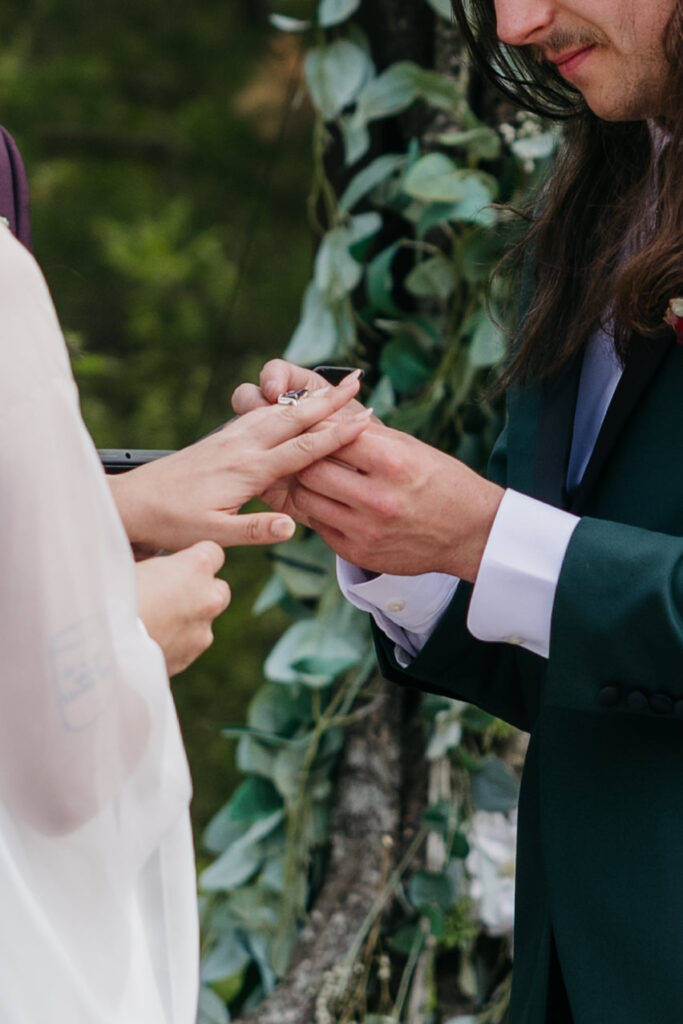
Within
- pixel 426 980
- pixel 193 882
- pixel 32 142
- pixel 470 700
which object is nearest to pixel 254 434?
pixel 470 700

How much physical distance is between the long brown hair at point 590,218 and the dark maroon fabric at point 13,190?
2.16 feet

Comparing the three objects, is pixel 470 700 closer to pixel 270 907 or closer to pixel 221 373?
pixel 270 907

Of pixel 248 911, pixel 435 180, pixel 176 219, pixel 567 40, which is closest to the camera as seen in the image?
pixel 567 40

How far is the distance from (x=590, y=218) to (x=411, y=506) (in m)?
0.54

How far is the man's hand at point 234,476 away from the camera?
1569 millimetres

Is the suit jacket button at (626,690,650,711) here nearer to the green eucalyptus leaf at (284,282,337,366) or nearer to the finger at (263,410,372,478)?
the finger at (263,410,372,478)

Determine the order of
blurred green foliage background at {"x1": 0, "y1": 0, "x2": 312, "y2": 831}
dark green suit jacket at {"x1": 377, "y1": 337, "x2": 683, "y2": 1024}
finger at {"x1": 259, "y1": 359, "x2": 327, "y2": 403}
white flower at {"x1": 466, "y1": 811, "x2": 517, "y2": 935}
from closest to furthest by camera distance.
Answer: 1. dark green suit jacket at {"x1": 377, "y1": 337, "x2": 683, "y2": 1024}
2. finger at {"x1": 259, "y1": 359, "x2": 327, "y2": 403}
3. white flower at {"x1": 466, "y1": 811, "x2": 517, "y2": 935}
4. blurred green foliage background at {"x1": 0, "y1": 0, "x2": 312, "y2": 831}

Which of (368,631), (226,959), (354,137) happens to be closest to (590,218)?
(354,137)

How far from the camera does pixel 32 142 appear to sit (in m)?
3.93

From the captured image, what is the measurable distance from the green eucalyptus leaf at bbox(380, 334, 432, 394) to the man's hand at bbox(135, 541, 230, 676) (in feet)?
4.12

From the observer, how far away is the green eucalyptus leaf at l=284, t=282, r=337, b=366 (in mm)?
2486

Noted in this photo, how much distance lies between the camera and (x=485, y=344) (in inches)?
93.4

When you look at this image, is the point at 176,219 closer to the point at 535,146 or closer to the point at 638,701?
the point at 535,146

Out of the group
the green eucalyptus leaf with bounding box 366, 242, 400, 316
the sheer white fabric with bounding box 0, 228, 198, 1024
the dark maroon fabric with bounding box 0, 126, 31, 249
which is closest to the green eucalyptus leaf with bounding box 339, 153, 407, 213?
the green eucalyptus leaf with bounding box 366, 242, 400, 316
